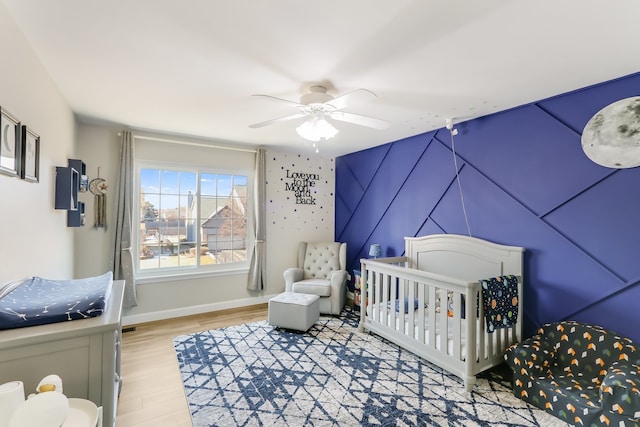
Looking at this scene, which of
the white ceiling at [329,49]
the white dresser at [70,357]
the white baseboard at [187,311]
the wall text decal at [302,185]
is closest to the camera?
the white dresser at [70,357]

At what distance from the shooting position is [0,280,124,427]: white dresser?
117 cm

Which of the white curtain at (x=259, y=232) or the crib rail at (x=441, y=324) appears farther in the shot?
the white curtain at (x=259, y=232)

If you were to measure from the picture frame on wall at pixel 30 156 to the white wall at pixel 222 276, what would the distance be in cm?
165

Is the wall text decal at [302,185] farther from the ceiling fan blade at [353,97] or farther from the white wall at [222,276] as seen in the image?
the ceiling fan blade at [353,97]

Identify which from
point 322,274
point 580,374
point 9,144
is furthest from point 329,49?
point 322,274

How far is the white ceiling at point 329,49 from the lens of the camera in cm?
140

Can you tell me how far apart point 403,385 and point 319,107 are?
2265 mm

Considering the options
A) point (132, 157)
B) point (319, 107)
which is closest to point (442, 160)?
point (319, 107)

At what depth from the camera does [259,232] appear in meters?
4.26

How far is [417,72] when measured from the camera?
78.9 inches

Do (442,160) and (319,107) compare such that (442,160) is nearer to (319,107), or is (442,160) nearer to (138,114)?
(319,107)

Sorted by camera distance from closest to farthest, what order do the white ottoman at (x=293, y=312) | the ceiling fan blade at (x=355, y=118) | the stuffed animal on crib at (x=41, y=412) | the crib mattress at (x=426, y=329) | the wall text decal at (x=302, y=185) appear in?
the stuffed animal on crib at (x=41, y=412) → the ceiling fan blade at (x=355, y=118) → the crib mattress at (x=426, y=329) → the white ottoman at (x=293, y=312) → the wall text decal at (x=302, y=185)

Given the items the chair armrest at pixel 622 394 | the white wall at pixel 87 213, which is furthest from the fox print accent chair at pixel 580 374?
the white wall at pixel 87 213

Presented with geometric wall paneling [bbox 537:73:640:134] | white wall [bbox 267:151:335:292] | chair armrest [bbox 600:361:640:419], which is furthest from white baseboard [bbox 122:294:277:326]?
geometric wall paneling [bbox 537:73:640:134]
